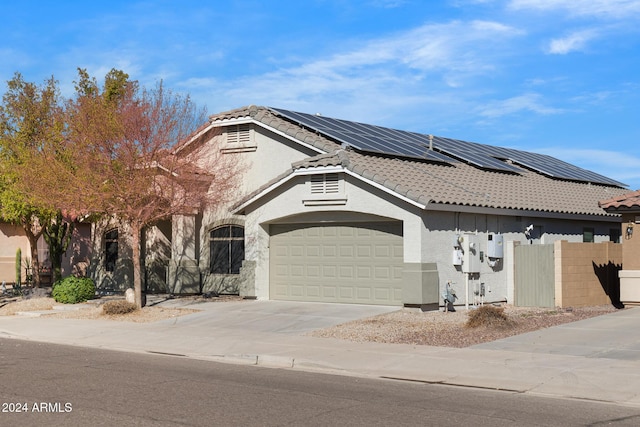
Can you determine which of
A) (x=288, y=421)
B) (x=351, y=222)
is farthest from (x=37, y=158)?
(x=288, y=421)

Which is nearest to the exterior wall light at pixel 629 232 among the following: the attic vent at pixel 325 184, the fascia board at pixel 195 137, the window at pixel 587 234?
the window at pixel 587 234

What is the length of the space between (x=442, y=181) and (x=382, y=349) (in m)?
8.82

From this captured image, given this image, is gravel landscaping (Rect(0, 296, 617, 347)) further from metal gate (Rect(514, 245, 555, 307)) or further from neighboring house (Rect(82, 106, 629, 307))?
neighboring house (Rect(82, 106, 629, 307))

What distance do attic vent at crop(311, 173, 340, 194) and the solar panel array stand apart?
135 cm

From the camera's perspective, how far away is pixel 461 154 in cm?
2856

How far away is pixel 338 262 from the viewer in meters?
22.9

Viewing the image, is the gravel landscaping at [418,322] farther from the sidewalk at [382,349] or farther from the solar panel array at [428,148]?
the solar panel array at [428,148]

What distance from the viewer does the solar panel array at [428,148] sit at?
24.7 metres

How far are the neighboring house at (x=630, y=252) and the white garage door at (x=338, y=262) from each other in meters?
5.84

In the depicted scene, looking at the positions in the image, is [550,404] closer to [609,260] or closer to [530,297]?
[530,297]

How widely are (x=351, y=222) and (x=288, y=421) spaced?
13585 mm

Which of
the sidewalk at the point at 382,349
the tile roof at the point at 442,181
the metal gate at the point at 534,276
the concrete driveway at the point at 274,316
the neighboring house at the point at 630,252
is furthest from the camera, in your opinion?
the metal gate at the point at 534,276

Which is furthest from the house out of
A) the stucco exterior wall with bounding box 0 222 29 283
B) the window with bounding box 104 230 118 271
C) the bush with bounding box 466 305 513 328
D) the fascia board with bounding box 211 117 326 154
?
the bush with bounding box 466 305 513 328

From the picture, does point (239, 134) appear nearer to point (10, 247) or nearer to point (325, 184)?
point (325, 184)
